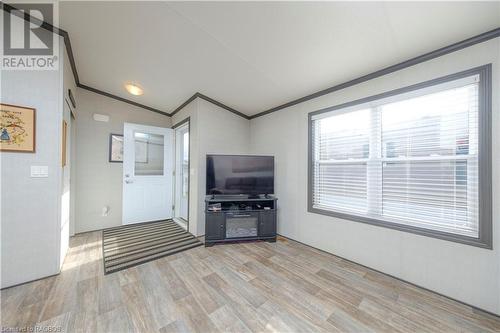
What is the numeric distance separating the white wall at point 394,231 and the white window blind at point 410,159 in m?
0.13

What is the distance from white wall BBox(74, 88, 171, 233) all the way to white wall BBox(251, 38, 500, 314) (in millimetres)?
3130

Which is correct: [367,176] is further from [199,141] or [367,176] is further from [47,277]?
[47,277]

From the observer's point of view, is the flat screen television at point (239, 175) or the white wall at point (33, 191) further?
the flat screen television at point (239, 175)

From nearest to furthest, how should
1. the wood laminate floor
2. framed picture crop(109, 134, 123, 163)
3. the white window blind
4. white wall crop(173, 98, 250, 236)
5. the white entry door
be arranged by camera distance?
the wood laminate floor → the white window blind → white wall crop(173, 98, 250, 236) → framed picture crop(109, 134, 123, 163) → the white entry door

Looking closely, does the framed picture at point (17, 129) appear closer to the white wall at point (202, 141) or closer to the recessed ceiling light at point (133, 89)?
the recessed ceiling light at point (133, 89)

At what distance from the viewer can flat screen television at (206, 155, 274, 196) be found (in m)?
3.11

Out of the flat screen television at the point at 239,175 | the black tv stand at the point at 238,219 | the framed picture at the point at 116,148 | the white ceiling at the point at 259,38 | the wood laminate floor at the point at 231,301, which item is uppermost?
the white ceiling at the point at 259,38

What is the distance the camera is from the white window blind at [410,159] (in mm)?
1718

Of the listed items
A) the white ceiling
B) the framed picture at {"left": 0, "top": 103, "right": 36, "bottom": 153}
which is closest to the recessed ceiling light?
the white ceiling

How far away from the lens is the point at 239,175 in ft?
10.3

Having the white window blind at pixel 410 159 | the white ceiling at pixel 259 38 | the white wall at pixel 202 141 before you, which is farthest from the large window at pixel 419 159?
the white wall at pixel 202 141

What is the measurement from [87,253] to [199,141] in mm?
2254

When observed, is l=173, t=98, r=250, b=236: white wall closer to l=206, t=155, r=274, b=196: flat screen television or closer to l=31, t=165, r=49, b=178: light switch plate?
l=206, t=155, r=274, b=196: flat screen television

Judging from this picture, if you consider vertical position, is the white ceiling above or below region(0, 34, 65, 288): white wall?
above
